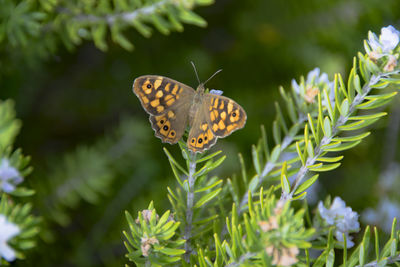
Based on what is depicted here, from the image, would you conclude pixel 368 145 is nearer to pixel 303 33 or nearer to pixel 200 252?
pixel 303 33

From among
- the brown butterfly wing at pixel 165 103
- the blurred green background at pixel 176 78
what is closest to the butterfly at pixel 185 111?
the brown butterfly wing at pixel 165 103

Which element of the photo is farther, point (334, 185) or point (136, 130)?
point (334, 185)

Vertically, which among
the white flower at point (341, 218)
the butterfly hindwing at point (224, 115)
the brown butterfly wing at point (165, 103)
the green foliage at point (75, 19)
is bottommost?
the white flower at point (341, 218)

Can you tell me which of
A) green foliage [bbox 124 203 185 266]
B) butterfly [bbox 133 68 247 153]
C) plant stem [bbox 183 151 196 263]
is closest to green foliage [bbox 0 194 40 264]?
green foliage [bbox 124 203 185 266]

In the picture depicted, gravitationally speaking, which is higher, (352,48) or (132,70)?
(132,70)

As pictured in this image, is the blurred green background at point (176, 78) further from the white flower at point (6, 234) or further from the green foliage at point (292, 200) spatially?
the white flower at point (6, 234)

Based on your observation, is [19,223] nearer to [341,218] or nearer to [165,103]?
→ [165,103]

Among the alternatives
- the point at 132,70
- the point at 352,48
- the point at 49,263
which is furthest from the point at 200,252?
the point at 352,48

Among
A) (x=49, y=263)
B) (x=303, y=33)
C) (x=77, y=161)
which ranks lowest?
(x=49, y=263)

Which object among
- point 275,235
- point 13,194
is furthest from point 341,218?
point 13,194
